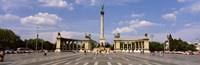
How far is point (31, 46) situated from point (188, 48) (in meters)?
85.0

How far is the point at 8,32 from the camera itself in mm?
112625

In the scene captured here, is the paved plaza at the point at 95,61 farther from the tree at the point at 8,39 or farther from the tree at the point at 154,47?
the tree at the point at 154,47

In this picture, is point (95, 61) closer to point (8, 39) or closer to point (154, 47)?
point (8, 39)

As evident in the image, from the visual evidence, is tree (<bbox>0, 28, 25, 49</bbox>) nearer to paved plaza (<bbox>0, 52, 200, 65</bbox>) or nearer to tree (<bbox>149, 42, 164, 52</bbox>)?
paved plaza (<bbox>0, 52, 200, 65</bbox>)

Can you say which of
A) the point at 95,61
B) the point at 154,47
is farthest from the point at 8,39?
the point at 154,47

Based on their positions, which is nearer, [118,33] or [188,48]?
[118,33]

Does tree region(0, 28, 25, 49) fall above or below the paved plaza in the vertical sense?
above

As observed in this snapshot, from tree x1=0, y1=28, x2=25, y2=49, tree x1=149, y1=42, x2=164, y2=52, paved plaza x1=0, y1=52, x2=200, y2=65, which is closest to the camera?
paved plaza x1=0, y1=52, x2=200, y2=65

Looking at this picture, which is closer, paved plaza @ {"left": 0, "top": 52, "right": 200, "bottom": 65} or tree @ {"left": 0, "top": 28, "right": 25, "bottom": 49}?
paved plaza @ {"left": 0, "top": 52, "right": 200, "bottom": 65}

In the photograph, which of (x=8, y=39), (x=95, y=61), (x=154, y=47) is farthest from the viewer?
(x=154, y=47)

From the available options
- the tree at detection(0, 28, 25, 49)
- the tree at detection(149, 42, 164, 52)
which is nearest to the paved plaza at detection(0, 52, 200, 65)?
the tree at detection(0, 28, 25, 49)

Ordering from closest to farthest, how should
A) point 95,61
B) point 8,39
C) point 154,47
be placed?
1. point 95,61
2. point 8,39
3. point 154,47

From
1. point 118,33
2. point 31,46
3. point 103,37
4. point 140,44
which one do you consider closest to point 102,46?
point 103,37

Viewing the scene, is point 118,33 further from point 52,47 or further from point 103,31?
point 52,47
